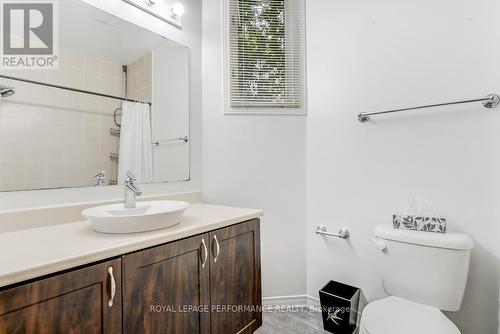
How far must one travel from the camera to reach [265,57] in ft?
6.51

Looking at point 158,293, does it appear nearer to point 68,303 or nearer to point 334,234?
point 68,303

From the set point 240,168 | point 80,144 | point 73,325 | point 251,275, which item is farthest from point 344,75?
point 73,325

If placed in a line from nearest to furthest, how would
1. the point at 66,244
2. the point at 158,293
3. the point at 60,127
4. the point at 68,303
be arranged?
the point at 68,303 < the point at 66,244 < the point at 158,293 < the point at 60,127

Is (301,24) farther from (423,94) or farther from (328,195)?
(328,195)

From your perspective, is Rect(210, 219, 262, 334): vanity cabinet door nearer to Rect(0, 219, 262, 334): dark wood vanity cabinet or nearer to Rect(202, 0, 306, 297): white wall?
Rect(0, 219, 262, 334): dark wood vanity cabinet

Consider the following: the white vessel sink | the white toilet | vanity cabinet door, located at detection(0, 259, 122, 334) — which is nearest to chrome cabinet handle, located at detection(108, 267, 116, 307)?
vanity cabinet door, located at detection(0, 259, 122, 334)

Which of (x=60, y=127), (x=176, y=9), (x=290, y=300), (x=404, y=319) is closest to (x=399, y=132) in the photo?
(x=404, y=319)

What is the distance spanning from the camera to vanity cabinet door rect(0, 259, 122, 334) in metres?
0.70

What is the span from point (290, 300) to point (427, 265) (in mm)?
1015

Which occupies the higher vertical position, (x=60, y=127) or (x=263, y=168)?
(x=60, y=127)

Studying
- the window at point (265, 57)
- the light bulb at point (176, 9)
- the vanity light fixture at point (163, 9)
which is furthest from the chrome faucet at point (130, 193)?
the light bulb at point (176, 9)

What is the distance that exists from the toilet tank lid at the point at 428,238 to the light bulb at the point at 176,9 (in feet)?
6.03

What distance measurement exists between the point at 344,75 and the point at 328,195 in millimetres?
841

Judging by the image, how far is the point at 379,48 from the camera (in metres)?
1.68
